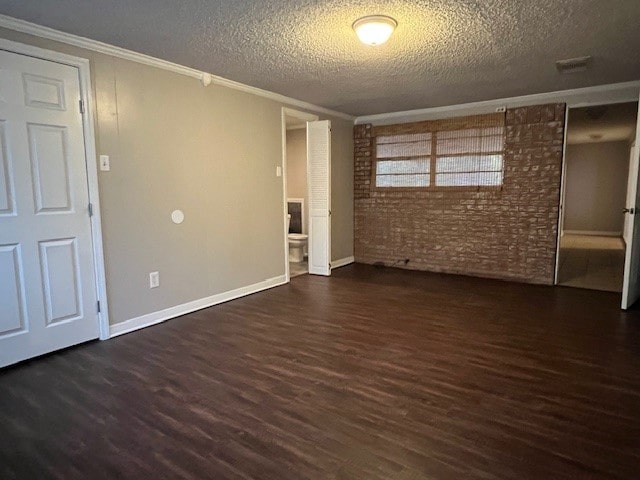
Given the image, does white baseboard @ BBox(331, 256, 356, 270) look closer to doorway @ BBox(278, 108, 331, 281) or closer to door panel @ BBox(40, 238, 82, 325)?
doorway @ BBox(278, 108, 331, 281)

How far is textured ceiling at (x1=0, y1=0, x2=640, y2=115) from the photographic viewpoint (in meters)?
2.45

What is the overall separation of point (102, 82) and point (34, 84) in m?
0.49

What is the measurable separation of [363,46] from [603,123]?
5.97 metres

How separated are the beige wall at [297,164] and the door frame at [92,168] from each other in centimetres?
385

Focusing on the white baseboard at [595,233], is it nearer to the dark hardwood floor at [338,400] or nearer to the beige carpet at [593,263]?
the beige carpet at [593,263]

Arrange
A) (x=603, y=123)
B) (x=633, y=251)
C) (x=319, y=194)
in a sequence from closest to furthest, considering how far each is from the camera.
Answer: (x=633, y=251) < (x=319, y=194) < (x=603, y=123)

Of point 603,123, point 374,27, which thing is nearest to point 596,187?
point 603,123

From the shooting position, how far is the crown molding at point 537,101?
441cm

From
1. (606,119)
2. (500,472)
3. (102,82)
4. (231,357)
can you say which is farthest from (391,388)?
(606,119)

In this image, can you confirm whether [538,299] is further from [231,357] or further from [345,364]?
[231,357]

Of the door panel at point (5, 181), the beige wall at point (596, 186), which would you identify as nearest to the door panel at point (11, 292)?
the door panel at point (5, 181)

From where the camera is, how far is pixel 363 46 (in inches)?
122

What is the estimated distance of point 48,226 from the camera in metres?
2.86

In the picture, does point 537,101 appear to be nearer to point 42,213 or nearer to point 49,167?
point 49,167
